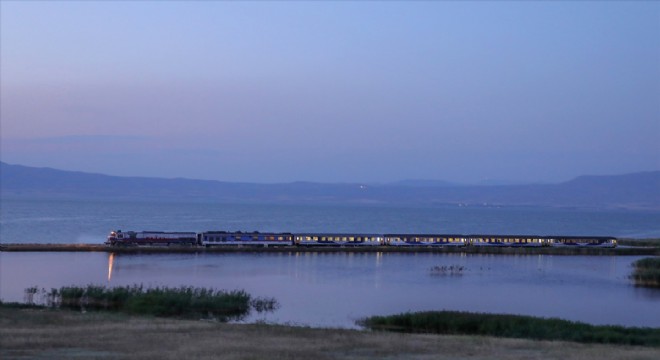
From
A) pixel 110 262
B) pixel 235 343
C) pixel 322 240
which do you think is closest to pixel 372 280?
pixel 110 262

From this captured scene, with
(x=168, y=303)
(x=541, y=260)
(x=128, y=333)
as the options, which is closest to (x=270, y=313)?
(x=168, y=303)

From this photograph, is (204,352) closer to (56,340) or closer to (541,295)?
(56,340)

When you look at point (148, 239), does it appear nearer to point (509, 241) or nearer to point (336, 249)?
point (336, 249)

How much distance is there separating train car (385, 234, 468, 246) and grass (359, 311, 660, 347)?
52145mm

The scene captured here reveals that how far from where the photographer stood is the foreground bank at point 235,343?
20641mm

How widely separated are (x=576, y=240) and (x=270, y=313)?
63.1 meters

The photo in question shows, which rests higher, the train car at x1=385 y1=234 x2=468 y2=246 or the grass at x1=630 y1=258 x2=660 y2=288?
the train car at x1=385 y1=234 x2=468 y2=246

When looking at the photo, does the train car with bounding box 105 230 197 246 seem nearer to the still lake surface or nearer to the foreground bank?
the still lake surface

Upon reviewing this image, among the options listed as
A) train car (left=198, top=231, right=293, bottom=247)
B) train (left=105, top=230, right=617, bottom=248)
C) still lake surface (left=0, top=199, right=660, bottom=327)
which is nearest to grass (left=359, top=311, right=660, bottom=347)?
still lake surface (left=0, top=199, right=660, bottom=327)

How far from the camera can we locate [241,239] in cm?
8288

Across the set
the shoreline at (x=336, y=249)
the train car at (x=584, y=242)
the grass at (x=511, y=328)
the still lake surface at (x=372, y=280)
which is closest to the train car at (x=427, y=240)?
the shoreline at (x=336, y=249)

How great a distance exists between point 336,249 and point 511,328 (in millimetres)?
51487

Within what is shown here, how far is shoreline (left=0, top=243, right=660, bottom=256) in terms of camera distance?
74562 mm

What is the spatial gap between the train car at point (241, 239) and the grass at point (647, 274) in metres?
35.2
